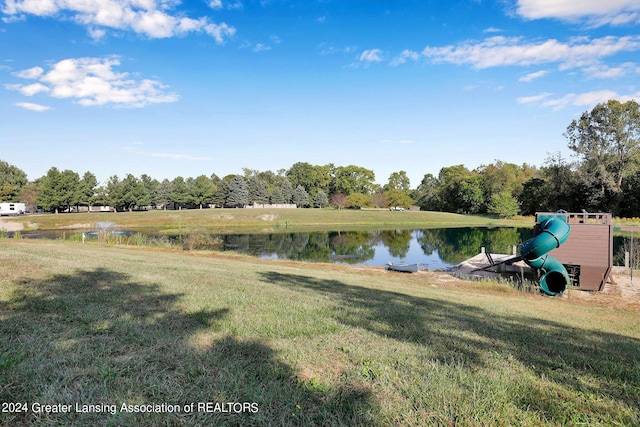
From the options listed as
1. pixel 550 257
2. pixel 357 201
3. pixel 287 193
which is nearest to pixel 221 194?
pixel 287 193

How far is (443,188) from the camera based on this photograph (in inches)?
3824

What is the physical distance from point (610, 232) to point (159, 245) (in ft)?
88.7

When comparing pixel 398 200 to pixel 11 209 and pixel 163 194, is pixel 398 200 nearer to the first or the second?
pixel 163 194

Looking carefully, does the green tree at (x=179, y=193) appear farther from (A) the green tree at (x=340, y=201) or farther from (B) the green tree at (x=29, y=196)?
(A) the green tree at (x=340, y=201)

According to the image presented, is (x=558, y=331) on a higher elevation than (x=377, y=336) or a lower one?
lower

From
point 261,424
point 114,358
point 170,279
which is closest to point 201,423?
point 261,424

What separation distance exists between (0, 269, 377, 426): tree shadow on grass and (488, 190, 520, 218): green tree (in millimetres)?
79311

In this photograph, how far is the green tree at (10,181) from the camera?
74875mm

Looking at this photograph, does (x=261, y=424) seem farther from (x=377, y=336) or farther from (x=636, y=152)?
Result: (x=636, y=152)

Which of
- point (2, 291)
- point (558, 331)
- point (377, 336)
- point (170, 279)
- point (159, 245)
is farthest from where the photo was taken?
point (159, 245)

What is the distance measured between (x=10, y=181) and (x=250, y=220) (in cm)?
7143

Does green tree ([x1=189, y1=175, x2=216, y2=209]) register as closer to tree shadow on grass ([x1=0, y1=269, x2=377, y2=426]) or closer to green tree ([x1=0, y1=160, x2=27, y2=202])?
green tree ([x1=0, y1=160, x2=27, y2=202])

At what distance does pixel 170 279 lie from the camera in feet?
25.0

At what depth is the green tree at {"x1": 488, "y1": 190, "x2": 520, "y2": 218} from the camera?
7350 centimetres
